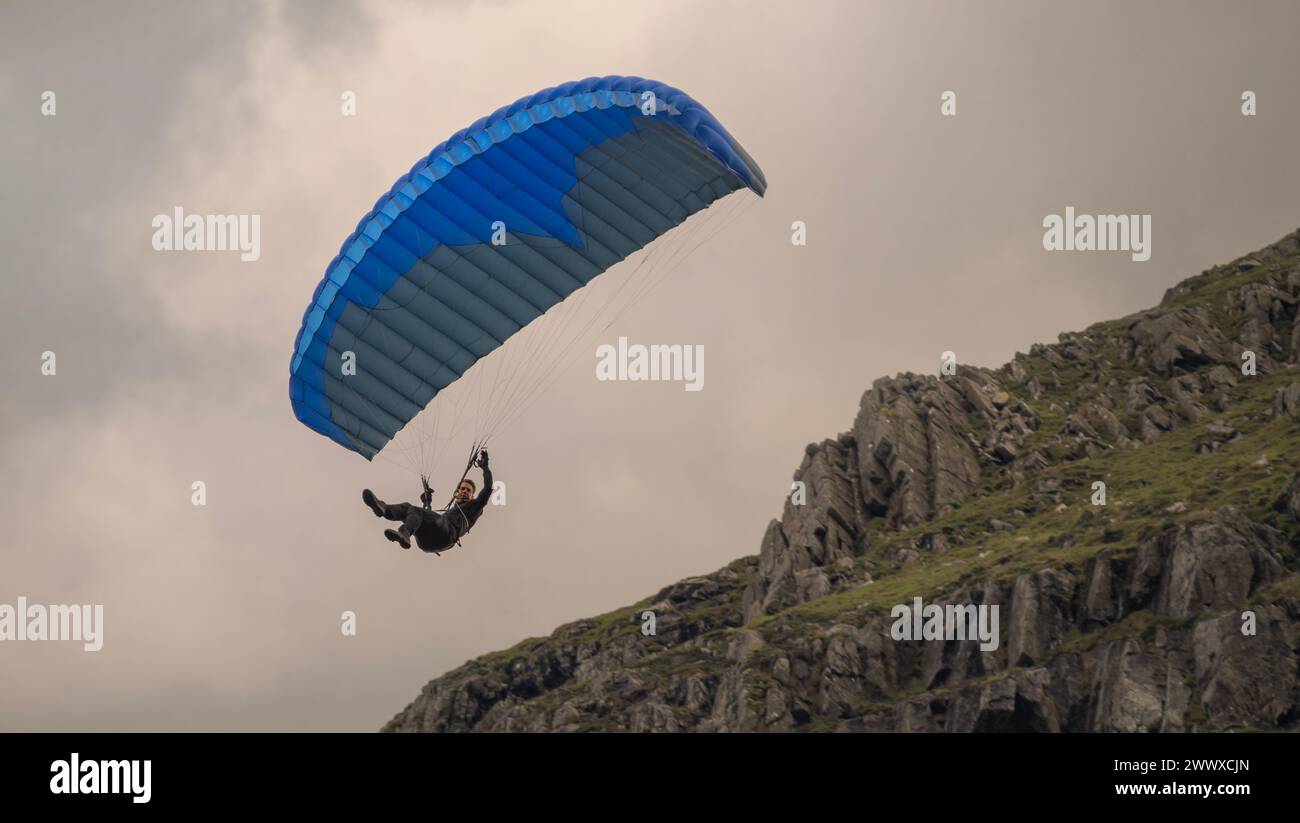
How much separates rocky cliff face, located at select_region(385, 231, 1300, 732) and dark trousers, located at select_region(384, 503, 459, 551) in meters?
73.7

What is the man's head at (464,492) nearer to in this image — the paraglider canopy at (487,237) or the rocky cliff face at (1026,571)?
the paraglider canopy at (487,237)

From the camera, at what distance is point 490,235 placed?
146 ft

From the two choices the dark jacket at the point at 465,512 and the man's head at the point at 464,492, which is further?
the man's head at the point at 464,492

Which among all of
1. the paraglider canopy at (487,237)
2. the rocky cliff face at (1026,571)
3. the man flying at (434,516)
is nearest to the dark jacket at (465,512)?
the man flying at (434,516)

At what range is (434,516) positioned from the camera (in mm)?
39938

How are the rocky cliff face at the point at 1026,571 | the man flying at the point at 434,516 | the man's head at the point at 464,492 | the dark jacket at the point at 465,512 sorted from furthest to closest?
1. the rocky cliff face at the point at 1026,571
2. the man's head at the point at 464,492
3. the dark jacket at the point at 465,512
4. the man flying at the point at 434,516

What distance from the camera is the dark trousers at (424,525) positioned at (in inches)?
1539

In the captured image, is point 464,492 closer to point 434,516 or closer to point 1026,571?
point 434,516

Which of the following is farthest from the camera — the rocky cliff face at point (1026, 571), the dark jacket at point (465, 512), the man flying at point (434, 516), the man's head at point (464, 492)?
the rocky cliff face at point (1026, 571)

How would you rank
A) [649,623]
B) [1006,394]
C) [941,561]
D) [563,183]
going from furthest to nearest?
[1006,394] < [649,623] < [941,561] < [563,183]
